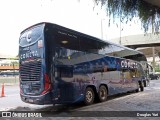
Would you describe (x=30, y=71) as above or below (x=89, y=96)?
above

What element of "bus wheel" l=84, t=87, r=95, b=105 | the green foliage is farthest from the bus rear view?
the green foliage

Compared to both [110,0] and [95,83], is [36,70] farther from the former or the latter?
[110,0]

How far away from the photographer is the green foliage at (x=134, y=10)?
24.2 feet

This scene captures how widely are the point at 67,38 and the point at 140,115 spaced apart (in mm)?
4160

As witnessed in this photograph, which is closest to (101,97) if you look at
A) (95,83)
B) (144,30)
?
(95,83)

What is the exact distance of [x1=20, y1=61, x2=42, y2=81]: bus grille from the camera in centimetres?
1023

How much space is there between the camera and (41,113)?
1038cm

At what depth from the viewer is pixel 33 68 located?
10.5 meters

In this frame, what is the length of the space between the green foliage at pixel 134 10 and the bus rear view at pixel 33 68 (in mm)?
3543

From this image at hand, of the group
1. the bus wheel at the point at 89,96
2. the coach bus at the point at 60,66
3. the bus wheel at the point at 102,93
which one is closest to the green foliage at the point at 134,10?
the coach bus at the point at 60,66

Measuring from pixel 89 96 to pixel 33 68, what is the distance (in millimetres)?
3104

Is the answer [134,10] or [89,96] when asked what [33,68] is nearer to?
[89,96]

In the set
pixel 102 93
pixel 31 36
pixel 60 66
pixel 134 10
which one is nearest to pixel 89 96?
pixel 102 93

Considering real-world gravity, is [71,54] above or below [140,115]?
above
